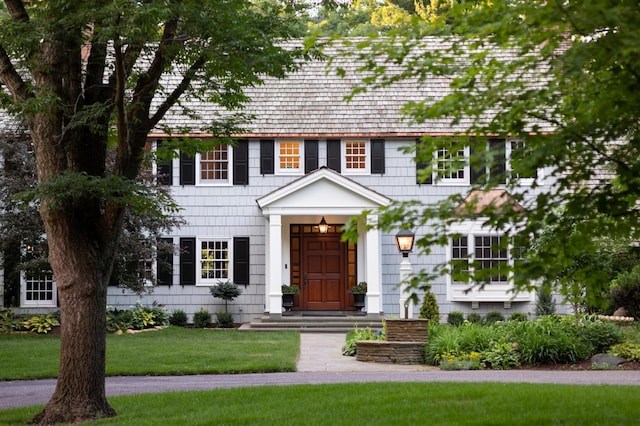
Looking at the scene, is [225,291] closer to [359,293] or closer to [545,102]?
[359,293]

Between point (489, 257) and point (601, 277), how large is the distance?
60.5 feet

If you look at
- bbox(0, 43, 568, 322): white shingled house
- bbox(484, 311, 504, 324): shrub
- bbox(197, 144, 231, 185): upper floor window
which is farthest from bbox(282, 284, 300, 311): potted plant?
bbox(484, 311, 504, 324): shrub

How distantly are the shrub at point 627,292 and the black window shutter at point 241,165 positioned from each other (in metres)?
10.7

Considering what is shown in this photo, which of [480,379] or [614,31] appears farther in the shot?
[480,379]

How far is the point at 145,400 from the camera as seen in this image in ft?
38.6

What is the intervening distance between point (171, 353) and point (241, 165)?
342 inches

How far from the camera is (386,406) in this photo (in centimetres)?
1010

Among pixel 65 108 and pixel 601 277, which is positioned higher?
pixel 65 108

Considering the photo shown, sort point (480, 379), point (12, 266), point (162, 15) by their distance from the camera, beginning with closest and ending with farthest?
point (162, 15) → point (480, 379) → point (12, 266)

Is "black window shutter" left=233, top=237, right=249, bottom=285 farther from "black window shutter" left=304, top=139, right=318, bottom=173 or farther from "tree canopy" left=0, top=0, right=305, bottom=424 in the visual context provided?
"tree canopy" left=0, top=0, right=305, bottom=424

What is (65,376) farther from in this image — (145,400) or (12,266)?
(12,266)

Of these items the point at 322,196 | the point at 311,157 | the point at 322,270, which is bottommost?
the point at 322,270

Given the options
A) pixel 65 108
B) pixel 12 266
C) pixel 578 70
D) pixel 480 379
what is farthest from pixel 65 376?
pixel 12 266

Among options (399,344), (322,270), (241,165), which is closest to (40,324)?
(241,165)
